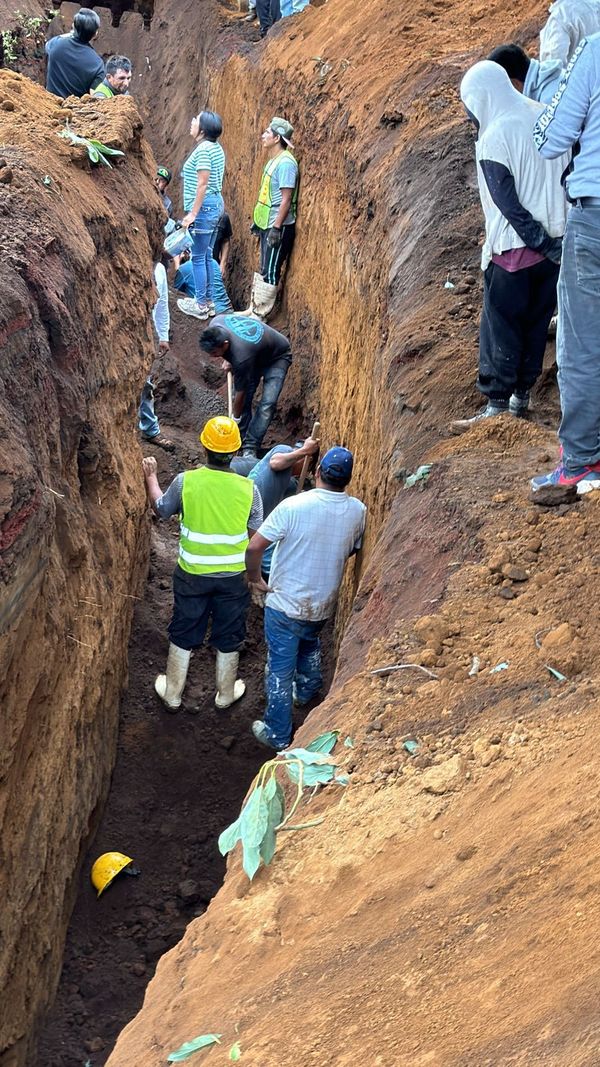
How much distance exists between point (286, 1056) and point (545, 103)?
471 centimetres

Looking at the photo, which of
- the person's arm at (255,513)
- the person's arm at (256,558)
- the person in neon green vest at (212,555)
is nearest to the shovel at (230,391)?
the person in neon green vest at (212,555)

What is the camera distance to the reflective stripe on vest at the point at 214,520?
7254mm

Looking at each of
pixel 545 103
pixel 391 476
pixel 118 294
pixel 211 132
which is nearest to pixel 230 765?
pixel 391 476

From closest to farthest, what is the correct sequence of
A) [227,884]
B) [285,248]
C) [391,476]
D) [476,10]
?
[227,884] < [391,476] < [476,10] < [285,248]

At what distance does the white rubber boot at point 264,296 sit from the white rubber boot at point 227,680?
5877 mm

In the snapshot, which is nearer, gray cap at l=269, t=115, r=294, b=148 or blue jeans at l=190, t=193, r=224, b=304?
gray cap at l=269, t=115, r=294, b=148

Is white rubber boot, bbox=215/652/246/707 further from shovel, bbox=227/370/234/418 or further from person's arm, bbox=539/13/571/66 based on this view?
person's arm, bbox=539/13/571/66

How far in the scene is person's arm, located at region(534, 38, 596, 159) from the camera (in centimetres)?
420

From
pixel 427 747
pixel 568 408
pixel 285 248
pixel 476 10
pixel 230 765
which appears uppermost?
pixel 476 10

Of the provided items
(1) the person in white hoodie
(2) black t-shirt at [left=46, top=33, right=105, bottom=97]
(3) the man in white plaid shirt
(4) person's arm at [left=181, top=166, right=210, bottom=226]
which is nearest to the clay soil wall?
(3) the man in white plaid shirt

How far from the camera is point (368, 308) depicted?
28.2ft

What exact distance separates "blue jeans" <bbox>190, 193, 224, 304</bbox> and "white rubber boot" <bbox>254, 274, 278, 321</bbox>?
0.94 meters

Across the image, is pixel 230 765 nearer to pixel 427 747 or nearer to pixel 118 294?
pixel 118 294

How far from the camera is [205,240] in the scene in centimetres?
1306
